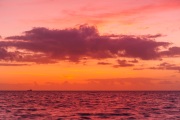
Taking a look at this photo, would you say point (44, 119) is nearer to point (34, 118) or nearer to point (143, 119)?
point (34, 118)

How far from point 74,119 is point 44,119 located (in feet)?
16.0

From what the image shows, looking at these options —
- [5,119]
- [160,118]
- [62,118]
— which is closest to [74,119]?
[62,118]

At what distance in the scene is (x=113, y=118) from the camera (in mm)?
52594

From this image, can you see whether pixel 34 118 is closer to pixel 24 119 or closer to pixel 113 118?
pixel 24 119

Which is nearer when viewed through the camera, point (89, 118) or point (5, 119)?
point (5, 119)

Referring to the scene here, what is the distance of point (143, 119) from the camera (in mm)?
49844

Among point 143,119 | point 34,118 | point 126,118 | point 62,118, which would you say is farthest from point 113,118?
point 34,118

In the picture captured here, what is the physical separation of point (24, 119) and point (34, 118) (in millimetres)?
1736

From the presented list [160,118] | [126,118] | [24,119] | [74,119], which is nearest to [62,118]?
[74,119]

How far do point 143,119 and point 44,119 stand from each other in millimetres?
15938

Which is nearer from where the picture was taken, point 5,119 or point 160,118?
point 5,119

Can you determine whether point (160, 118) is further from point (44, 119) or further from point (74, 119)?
point (44, 119)

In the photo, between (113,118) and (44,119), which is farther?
(113,118)

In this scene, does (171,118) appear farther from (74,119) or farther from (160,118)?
(74,119)
